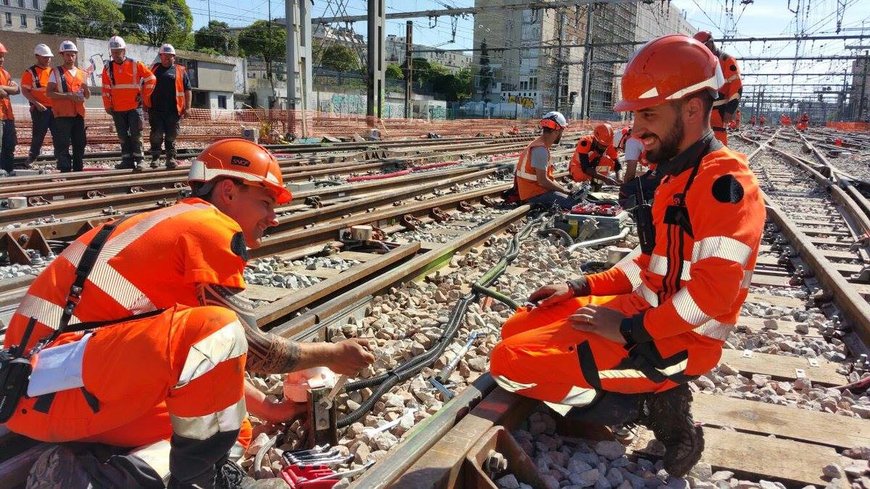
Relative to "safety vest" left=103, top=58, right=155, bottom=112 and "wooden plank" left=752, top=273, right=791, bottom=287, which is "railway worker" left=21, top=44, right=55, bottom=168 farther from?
"wooden plank" left=752, top=273, right=791, bottom=287

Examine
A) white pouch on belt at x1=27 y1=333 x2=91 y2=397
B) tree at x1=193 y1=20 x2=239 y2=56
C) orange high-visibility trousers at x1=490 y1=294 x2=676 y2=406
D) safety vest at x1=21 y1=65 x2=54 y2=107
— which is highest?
tree at x1=193 y1=20 x2=239 y2=56

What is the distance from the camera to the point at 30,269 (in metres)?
5.54

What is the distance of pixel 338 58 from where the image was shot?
258 feet

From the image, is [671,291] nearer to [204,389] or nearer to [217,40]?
[204,389]

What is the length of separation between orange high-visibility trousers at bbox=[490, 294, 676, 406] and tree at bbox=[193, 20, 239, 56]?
7696 cm

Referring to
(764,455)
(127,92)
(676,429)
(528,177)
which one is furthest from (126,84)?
(764,455)

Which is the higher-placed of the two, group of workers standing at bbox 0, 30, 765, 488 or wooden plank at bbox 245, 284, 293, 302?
group of workers standing at bbox 0, 30, 765, 488

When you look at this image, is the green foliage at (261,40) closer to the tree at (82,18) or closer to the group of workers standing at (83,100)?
the tree at (82,18)

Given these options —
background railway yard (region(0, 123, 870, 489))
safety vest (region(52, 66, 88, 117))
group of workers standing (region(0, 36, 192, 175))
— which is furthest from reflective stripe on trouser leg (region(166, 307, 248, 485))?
safety vest (region(52, 66, 88, 117))

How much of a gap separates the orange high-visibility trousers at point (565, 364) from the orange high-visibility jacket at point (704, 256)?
0.18 metres

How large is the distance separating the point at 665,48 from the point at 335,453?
2.20 meters

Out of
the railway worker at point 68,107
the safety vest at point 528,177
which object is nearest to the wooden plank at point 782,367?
the safety vest at point 528,177

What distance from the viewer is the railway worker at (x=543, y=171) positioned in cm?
896

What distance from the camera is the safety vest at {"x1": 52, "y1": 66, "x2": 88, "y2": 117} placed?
10648 millimetres
